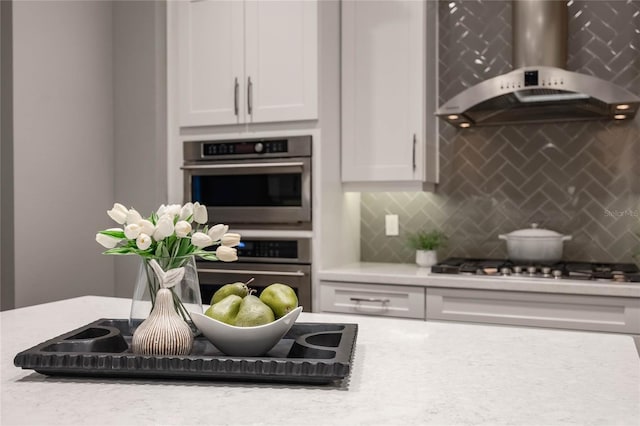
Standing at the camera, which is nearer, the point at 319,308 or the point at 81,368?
the point at 81,368

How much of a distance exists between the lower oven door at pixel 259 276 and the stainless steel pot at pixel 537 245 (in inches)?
40.4

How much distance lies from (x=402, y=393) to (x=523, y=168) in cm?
243

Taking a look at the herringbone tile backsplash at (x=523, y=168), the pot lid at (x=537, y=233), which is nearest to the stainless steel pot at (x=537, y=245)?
the pot lid at (x=537, y=233)

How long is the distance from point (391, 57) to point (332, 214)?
870mm

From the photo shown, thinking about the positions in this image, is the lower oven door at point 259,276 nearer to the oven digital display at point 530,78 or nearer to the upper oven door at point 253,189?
the upper oven door at point 253,189

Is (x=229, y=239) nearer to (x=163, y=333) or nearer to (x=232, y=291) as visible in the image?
(x=232, y=291)

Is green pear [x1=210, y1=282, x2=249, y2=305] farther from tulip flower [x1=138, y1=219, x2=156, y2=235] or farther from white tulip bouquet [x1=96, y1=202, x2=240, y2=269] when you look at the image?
tulip flower [x1=138, y1=219, x2=156, y2=235]

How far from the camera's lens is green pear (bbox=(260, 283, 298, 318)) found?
1220 millimetres

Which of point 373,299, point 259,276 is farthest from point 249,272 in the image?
point 373,299

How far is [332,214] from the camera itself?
315 cm

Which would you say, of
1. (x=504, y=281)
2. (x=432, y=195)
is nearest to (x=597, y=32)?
(x=432, y=195)

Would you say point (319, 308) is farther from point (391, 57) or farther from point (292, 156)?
point (391, 57)

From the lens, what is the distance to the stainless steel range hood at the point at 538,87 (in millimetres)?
2658

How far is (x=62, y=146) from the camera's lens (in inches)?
126
